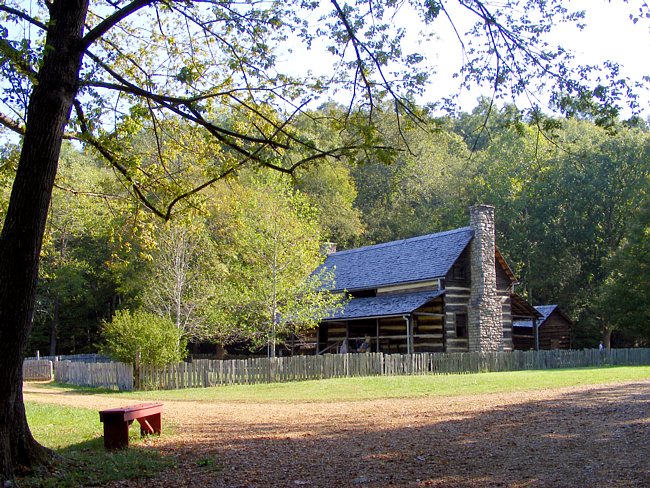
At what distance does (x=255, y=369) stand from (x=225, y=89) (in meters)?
16.4

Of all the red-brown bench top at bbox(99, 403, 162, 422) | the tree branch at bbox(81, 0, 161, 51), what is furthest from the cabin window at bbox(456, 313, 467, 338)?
the tree branch at bbox(81, 0, 161, 51)

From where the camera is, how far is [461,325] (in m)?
36.6

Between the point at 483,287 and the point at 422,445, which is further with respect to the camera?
the point at 483,287

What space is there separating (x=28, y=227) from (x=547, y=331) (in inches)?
1740

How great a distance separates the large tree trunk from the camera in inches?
325

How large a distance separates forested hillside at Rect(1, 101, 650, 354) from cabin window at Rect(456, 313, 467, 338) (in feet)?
25.1

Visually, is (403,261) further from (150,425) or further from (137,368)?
(150,425)

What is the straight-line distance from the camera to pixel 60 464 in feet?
28.7

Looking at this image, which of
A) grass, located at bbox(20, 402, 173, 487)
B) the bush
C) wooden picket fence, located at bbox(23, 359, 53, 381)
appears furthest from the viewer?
wooden picket fence, located at bbox(23, 359, 53, 381)

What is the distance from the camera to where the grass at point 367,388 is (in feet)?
68.0

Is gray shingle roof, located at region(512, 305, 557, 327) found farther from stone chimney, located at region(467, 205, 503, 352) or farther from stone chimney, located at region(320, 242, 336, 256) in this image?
stone chimney, located at region(320, 242, 336, 256)

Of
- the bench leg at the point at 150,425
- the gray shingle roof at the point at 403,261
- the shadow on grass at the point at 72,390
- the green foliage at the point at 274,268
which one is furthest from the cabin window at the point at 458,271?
the bench leg at the point at 150,425

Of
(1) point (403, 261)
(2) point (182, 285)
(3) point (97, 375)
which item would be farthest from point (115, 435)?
(1) point (403, 261)

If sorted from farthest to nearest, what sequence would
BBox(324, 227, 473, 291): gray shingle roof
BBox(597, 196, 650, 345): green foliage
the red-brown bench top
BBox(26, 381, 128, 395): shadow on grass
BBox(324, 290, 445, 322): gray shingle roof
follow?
BBox(597, 196, 650, 345): green foliage → BBox(324, 227, 473, 291): gray shingle roof → BBox(324, 290, 445, 322): gray shingle roof → BBox(26, 381, 128, 395): shadow on grass → the red-brown bench top
